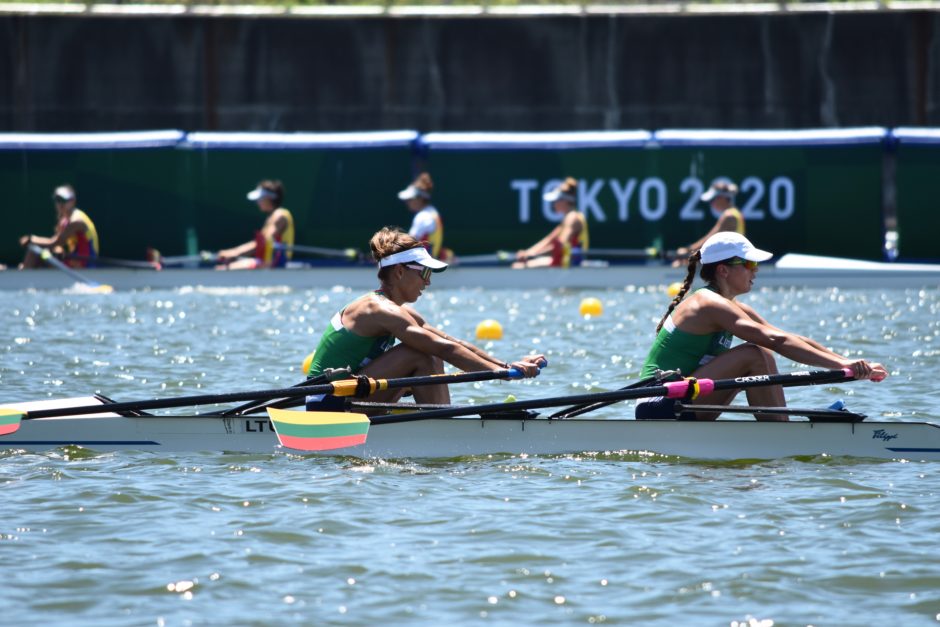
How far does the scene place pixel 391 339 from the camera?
965cm

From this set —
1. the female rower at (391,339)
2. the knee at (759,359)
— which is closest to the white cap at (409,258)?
the female rower at (391,339)

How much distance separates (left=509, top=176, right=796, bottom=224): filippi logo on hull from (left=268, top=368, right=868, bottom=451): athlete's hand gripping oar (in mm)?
13922

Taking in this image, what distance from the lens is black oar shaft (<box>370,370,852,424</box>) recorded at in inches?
352

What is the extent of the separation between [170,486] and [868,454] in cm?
426

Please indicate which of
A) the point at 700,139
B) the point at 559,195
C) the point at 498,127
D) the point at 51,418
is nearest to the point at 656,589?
the point at 51,418

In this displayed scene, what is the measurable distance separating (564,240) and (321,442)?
12554 mm

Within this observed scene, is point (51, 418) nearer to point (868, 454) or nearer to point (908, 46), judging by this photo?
point (868, 454)

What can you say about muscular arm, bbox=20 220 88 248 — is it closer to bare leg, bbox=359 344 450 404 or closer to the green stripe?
bare leg, bbox=359 344 450 404

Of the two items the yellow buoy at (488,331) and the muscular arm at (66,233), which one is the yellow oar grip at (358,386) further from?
the muscular arm at (66,233)

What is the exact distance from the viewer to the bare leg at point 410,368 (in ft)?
31.3

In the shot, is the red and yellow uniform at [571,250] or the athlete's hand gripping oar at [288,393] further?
the red and yellow uniform at [571,250]

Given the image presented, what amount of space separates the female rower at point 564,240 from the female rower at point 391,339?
11.9 meters

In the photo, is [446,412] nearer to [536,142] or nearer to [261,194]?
[261,194]

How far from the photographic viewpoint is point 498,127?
28031 mm
